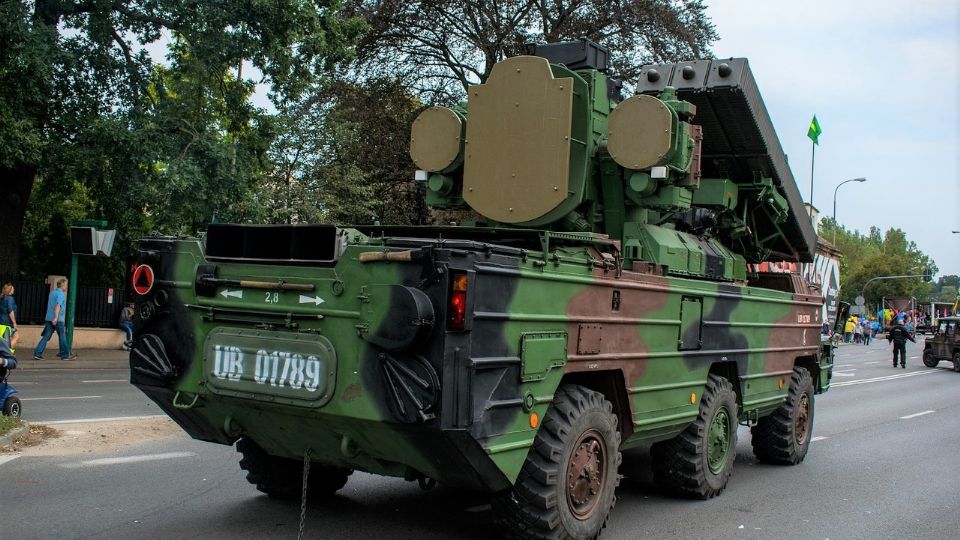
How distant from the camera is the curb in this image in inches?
328

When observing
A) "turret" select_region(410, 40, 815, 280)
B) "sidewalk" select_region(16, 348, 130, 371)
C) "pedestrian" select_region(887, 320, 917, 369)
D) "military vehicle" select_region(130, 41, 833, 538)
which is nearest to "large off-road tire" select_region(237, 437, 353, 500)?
"military vehicle" select_region(130, 41, 833, 538)

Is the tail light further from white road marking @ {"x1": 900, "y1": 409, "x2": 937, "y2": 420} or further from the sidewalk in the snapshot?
the sidewalk

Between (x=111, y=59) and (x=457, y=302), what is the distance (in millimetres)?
17072

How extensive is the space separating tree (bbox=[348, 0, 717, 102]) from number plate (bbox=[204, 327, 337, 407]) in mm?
19444

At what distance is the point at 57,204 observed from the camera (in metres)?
26.0

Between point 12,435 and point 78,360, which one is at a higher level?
point 12,435

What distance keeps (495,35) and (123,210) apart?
10.4 m

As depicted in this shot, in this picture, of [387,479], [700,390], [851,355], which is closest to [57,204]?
[387,479]

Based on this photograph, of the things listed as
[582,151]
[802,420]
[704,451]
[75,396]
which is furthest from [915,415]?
[75,396]

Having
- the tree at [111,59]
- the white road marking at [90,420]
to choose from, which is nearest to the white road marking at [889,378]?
the tree at [111,59]

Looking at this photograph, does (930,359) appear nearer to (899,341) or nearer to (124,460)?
(899,341)

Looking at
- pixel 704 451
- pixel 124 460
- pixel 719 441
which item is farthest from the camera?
pixel 124 460

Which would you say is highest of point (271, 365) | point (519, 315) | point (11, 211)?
point (11, 211)

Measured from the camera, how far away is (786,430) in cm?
934
